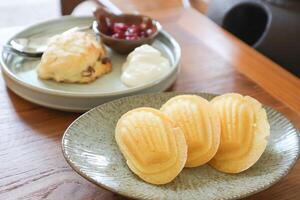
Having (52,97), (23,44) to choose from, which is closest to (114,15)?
(23,44)

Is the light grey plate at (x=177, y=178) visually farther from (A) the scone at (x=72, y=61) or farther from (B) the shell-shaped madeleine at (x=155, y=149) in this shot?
(A) the scone at (x=72, y=61)

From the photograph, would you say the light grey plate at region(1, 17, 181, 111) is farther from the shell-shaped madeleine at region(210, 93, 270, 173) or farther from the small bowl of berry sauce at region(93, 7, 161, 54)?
the shell-shaped madeleine at region(210, 93, 270, 173)

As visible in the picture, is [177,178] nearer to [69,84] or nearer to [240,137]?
[240,137]

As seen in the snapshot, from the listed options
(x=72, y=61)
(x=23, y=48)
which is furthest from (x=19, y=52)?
(x=72, y=61)

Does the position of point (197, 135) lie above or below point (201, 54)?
above

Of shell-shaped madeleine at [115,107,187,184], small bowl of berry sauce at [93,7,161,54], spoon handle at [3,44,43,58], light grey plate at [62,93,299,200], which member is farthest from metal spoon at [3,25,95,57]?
shell-shaped madeleine at [115,107,187,184]

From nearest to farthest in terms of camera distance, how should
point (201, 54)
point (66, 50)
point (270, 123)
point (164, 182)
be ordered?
A: point (164, 182)
point (270, 123)
point (66, 50)
point (201, 54)

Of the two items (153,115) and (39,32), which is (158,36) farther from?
(153,115)
